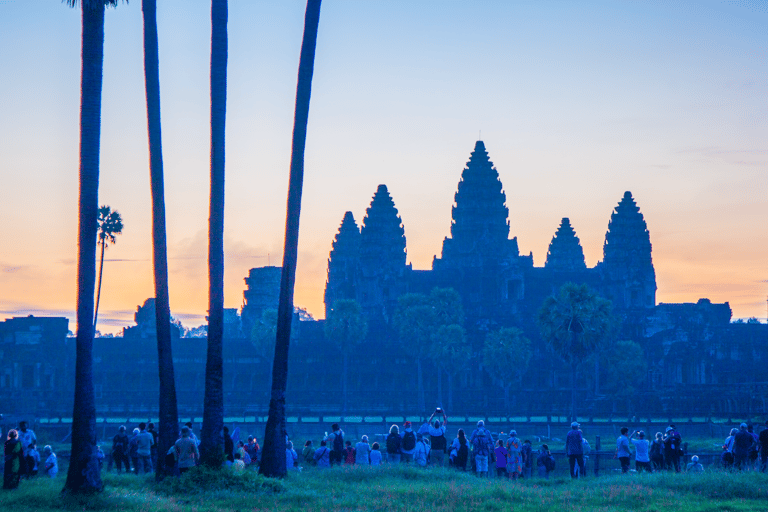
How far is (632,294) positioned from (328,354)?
39305 mm

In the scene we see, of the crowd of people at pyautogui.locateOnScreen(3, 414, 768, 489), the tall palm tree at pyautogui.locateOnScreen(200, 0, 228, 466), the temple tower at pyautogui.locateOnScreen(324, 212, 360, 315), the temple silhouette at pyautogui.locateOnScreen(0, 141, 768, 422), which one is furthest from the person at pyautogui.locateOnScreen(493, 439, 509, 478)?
the temple tower at pyautogui.locateOnScreen(324, 212, 360, 315)

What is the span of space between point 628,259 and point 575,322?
155 feet

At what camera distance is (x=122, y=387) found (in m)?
89.5

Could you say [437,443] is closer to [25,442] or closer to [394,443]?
[394,443]

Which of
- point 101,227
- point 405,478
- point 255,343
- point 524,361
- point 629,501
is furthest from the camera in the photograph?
point 255,343

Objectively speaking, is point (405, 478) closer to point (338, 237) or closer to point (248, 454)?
point (248, 454)

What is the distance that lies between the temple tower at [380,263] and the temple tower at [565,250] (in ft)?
93.8

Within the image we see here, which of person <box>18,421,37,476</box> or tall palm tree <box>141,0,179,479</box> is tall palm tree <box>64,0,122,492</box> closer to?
tall palm tree <box>141,0,179,479</box>

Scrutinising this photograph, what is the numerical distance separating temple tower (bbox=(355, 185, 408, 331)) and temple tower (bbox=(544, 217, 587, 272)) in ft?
93.8

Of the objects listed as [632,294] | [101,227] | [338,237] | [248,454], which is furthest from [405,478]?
[338,237]

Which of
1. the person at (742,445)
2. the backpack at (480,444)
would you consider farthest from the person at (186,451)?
the person at (742,445)

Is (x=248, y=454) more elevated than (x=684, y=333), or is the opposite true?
(x=684, y=333)

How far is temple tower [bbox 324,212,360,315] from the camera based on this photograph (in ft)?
379

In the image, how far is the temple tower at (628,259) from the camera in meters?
111
